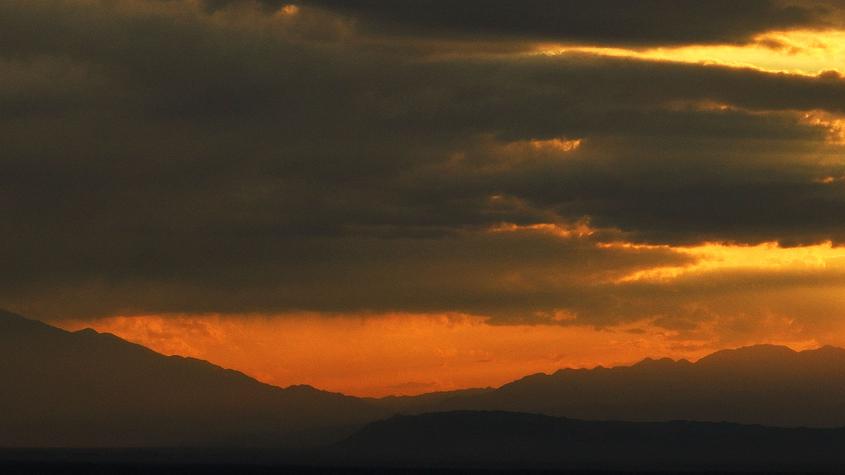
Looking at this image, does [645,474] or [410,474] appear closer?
[410,474]

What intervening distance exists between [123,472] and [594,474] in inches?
2224

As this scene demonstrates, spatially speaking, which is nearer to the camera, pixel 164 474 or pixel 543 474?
pixel 164 474

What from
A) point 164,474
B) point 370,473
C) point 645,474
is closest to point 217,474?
point 164,474

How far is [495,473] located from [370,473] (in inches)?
657

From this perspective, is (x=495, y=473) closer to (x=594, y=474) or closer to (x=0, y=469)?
(x=594, y=474)

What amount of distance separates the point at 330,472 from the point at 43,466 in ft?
125

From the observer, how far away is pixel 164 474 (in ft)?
585

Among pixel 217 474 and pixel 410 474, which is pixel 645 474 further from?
pixel 217 474

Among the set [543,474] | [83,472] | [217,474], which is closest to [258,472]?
[217,474]

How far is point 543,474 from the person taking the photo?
647 feet

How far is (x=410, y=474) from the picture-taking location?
180 m

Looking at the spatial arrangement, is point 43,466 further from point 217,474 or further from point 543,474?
point 543,474

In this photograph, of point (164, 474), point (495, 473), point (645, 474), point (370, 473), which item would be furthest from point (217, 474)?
point (645, 474)

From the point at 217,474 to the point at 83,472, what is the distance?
583 inches
